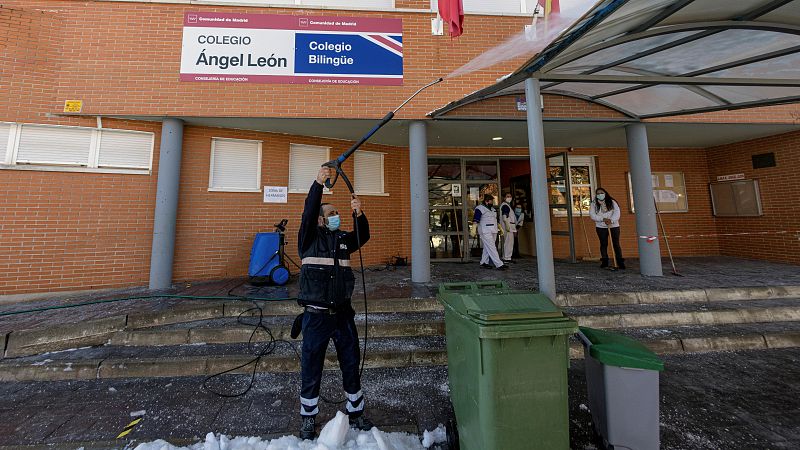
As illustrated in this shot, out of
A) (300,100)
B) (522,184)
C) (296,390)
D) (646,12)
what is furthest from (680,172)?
(296,390)

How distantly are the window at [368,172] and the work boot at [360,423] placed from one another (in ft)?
19.2

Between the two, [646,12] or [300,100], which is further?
[300,100]

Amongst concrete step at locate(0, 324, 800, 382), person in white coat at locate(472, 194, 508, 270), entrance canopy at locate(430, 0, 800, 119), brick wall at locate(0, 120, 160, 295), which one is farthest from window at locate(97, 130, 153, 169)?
person in white coat at locate(472, 194, 508, 270)

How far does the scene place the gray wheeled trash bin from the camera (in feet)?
6.51

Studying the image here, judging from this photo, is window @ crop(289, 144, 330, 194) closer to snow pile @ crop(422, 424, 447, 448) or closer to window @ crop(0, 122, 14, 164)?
window @ crop(0, 122, 14, 164)

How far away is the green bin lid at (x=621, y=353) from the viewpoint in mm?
1951

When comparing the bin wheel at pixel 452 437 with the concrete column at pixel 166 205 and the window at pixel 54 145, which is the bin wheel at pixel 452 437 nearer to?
the concrete column at pixel 166 205

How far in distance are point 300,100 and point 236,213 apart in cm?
296

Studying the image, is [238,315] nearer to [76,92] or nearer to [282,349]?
[282,349]

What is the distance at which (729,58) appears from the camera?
14.0 ft

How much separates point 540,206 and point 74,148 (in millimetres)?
8701

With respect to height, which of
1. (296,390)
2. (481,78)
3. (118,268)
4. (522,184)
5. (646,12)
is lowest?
(296,390)

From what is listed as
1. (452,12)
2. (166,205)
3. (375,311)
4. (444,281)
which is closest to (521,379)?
Answer: (375,311)

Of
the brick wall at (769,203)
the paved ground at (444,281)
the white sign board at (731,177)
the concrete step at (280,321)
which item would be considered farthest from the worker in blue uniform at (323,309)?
the white sign board at (731,177)
